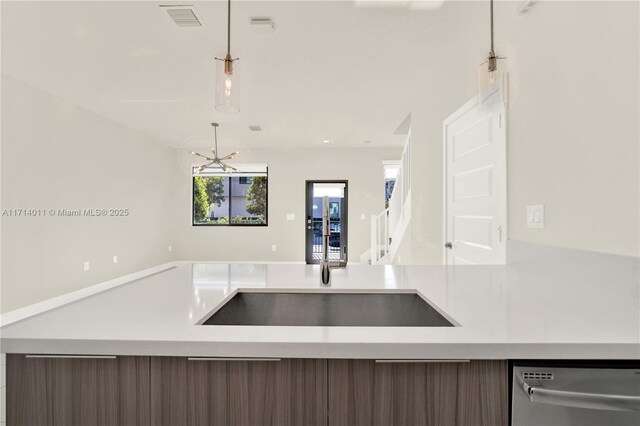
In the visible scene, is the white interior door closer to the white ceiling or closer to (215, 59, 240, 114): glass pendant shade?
the white ceiling

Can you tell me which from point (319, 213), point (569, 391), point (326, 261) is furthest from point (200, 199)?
point (569, 391)

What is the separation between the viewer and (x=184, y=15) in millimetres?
2594

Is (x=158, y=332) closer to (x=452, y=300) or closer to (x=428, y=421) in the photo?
(x=428, y=421)

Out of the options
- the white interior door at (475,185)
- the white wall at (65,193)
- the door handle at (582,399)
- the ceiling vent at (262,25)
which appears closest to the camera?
the door handle at (582,399)

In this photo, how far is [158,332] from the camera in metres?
0.80

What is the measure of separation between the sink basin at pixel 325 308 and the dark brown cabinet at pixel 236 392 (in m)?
0.52

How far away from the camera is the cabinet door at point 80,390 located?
777 millimetres

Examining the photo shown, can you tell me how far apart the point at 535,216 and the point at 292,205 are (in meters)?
6.12

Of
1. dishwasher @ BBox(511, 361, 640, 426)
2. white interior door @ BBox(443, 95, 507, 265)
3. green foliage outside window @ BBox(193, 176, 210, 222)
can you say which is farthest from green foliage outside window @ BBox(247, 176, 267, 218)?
dishwasher @ BBox(511, 361, 640, 426)

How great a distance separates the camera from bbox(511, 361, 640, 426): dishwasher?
2.45 ft

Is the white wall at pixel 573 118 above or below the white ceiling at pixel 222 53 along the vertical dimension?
below

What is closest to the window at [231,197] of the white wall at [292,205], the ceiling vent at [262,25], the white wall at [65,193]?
the white wall at [292,205]

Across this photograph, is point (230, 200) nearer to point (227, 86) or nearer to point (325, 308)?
point (227, 86)

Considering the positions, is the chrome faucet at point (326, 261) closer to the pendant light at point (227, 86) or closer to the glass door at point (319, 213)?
the pendant light at point (227, 86)
